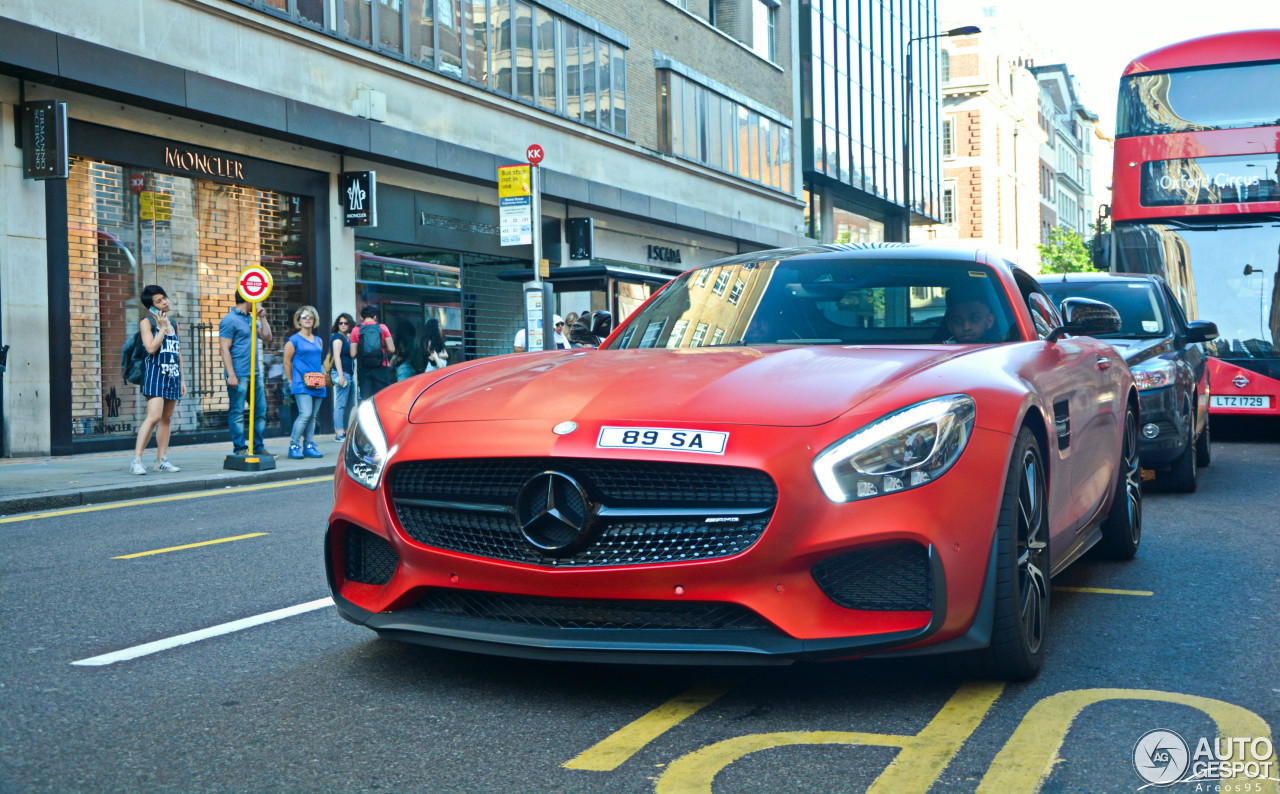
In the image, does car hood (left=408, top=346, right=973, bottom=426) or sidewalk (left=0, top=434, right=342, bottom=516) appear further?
sidewalk (left=0, top=434, right=342, bottom=516)

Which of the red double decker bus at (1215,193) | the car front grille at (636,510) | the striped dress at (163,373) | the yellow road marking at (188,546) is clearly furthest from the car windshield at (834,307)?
the red double decker bus at (1215,193)

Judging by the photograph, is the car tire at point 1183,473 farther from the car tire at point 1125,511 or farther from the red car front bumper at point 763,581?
the red car front bumper at point 763,581

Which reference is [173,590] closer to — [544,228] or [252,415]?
[252,415]

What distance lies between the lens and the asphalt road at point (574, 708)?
2977 millimetres

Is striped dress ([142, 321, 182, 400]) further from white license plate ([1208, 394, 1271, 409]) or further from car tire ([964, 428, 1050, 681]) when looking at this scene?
white license plate ([1208, 394, 1271, 409])

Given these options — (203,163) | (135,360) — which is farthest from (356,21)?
(135,360)

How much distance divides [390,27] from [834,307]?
16768mm

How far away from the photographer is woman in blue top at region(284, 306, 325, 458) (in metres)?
13.9

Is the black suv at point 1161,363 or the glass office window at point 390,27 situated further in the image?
the glass office window at point 390,27

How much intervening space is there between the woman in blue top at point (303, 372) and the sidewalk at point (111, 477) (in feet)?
1.25

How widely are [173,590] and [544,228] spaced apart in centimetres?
2033

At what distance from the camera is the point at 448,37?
21.5m

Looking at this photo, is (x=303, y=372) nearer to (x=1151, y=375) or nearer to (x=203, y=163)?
(x=203, y=163)
